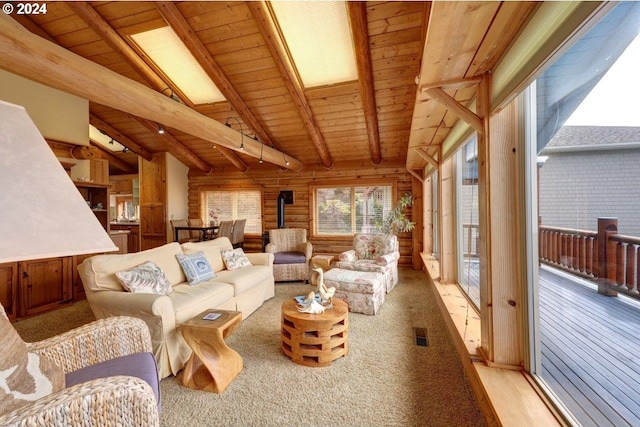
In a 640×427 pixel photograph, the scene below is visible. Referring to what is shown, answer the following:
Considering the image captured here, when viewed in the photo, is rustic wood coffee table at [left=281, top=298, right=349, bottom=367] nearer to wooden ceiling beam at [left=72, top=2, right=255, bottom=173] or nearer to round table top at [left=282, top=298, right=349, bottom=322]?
round table top at [left=282, top=298, right=349, bottom=322]

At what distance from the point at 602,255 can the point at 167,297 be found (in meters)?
2.63

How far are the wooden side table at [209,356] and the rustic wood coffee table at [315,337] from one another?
0.47 metres

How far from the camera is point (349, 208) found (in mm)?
6480

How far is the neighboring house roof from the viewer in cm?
94

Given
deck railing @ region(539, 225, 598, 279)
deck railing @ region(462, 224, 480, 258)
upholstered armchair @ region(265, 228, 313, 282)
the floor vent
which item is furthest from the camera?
upholstered armchair @ region(265, 228, 313, 282)

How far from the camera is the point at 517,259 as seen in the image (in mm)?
1609

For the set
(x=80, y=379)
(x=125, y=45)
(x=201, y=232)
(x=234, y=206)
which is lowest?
(x=80, y=379)

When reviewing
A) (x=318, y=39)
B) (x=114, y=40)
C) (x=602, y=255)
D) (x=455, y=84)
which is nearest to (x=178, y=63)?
(x=114, y=40)

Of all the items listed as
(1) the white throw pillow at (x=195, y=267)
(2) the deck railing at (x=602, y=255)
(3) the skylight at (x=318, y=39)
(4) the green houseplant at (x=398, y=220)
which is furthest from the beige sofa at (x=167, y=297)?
Answer: (4) the green houseplant at (x=398, y=220)

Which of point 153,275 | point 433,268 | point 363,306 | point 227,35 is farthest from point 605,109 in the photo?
point 227,35

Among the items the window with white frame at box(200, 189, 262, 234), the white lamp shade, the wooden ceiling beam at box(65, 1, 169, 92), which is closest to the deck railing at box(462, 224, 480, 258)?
the white lamp shade

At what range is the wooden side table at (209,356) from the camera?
1936 millimetres

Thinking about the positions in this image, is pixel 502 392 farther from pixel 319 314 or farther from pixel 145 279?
pixel 145 279

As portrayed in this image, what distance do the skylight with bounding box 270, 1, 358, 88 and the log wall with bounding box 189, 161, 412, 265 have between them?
8.08 ft
